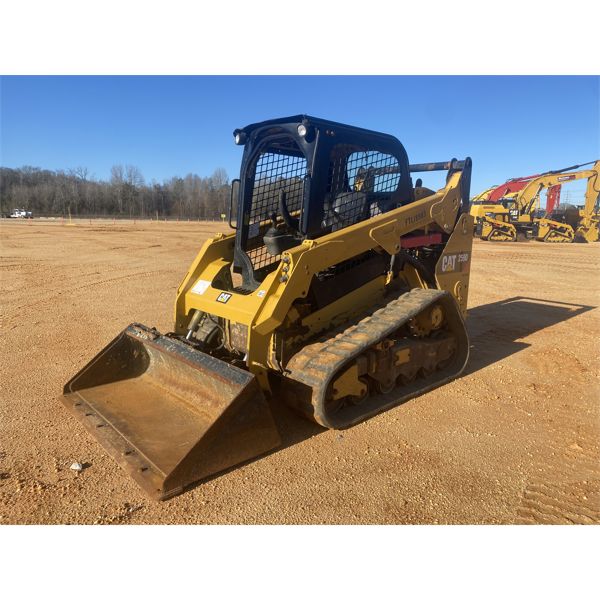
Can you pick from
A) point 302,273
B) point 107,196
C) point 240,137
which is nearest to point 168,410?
point 302,273

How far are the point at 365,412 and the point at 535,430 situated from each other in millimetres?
1423

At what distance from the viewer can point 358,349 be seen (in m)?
3.68

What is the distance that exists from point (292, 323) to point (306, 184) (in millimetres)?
1210

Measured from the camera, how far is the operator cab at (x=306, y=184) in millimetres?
4078

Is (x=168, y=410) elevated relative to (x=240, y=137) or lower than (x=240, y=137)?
lower

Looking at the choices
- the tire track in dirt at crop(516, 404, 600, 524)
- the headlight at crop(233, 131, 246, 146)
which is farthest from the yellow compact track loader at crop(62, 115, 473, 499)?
the tire track in dirt at crop(516, 404, 600, 524)

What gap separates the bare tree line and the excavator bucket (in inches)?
2600

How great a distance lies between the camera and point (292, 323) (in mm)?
4023

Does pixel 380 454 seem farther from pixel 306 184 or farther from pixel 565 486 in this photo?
pixel 306 184

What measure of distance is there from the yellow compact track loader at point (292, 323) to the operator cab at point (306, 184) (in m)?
0.01

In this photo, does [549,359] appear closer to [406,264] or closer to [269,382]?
[406,264]

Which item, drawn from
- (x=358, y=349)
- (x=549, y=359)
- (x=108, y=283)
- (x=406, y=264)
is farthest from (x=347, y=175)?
(x=108, y=283)

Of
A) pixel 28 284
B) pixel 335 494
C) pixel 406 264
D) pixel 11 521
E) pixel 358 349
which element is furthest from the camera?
pixel 28 284

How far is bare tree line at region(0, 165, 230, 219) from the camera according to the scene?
242 feet
